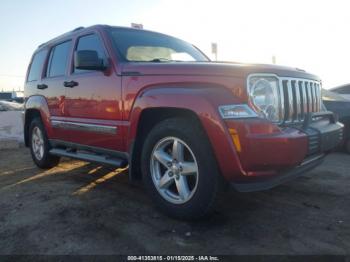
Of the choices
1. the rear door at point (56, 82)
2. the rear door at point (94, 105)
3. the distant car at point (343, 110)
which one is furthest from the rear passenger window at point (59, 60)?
the distant car at point (343, 110)

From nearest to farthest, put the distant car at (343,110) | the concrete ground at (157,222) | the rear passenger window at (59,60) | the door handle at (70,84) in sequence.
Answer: the concrete ground at (157,222)
the door handle at (70,84)
the rear passenger window at (59,60)
the distant car at (343,110)

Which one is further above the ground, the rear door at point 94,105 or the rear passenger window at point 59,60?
the rear passenger window at point 59,60

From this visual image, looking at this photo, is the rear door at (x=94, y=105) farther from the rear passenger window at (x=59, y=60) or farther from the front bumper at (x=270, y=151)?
the front bumper at (x=270, y=151)

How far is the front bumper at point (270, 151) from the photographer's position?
8.80 feet

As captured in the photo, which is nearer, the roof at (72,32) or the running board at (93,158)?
the running board at (93,158)

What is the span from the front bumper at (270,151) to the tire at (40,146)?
11.8ft

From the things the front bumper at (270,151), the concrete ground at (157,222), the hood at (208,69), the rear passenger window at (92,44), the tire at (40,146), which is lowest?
the concrete ground at (157,222)

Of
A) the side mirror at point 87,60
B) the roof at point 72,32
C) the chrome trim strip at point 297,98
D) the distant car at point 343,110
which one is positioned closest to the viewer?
the chrome trim strip at point 297,98

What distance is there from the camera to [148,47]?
13.7ft

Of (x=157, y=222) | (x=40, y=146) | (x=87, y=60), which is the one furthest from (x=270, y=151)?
(x=40, y=146)

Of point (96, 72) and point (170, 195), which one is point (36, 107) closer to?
point (96, 72)

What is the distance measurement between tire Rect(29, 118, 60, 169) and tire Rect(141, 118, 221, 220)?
8.57 ft

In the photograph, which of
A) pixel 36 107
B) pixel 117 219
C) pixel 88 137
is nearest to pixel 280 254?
pixel 117 219

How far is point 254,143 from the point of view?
8.74 ft
